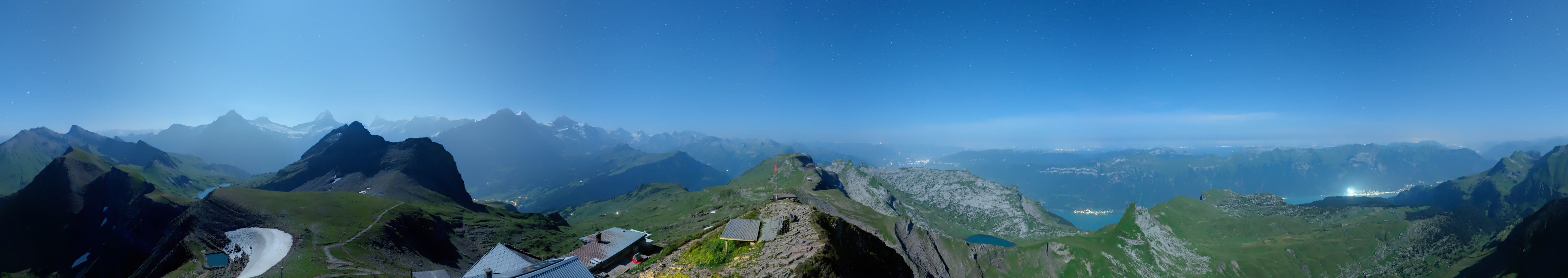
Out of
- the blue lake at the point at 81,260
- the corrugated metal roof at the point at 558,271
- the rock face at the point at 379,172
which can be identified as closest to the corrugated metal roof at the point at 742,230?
the corrugated metal roof at the point at 558,271

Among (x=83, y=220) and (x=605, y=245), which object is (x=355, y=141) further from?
(x=605, y=245)

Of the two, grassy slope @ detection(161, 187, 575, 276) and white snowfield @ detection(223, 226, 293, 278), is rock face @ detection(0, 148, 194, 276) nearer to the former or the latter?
white snowfield @ detection(223, 226, 293, 278)

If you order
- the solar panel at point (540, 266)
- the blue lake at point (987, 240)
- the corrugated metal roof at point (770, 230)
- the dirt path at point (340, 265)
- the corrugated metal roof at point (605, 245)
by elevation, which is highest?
the corrugated metal roof at point (770, 230)

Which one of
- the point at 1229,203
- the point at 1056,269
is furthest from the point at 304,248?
the point at 1229,203

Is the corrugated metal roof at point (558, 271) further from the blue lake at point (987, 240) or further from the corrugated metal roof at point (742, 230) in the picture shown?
the blue lake at point (987, 240)

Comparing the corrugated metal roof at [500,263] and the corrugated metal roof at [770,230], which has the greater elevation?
the corrugated metal roof at [770,230]

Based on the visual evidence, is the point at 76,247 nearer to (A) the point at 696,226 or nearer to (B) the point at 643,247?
(A) the point at 696,226
